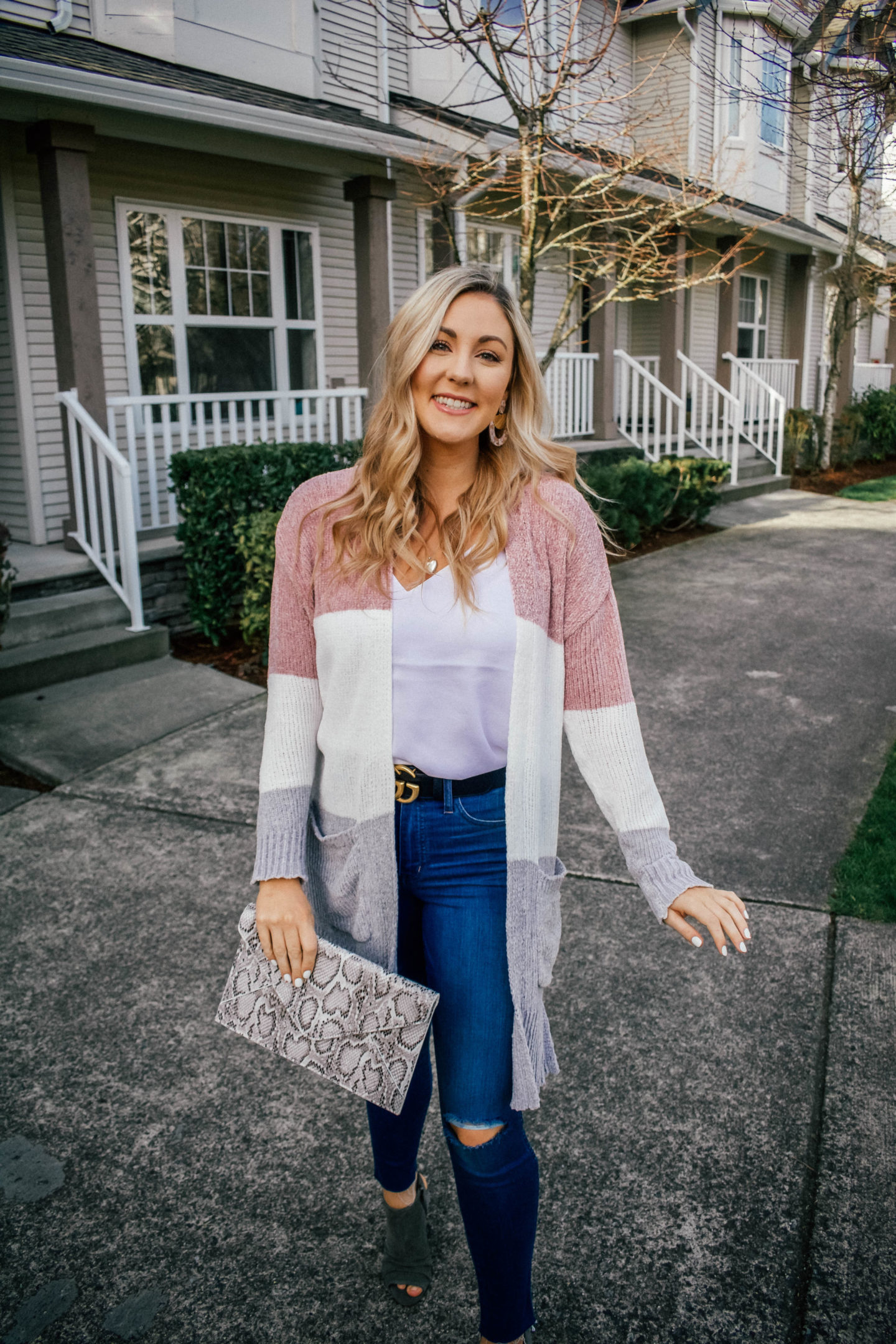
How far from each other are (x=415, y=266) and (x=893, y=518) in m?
6.00

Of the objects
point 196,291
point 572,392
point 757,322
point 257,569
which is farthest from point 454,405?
point 757,322

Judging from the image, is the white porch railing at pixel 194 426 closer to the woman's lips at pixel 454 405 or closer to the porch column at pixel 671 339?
the porch column at pixel 671 339

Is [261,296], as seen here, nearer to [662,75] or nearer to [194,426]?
[194,426]

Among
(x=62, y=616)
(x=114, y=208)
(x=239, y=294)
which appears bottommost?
(x=62, y=616)

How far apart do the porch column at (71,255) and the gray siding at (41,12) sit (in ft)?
4.33

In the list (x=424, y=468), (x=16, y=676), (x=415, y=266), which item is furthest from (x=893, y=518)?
(x=424, y=468)

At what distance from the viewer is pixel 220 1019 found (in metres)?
1.87

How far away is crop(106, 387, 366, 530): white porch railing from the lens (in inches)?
289

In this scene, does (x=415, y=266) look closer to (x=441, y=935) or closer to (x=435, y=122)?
(x=435, y=122)

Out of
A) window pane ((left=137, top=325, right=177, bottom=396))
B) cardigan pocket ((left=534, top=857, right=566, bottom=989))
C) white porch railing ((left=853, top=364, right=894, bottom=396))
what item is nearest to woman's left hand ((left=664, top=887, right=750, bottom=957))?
cardigan pocket ((left=534, top=857, right=566, bottom=989))

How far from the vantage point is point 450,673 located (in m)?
1.80

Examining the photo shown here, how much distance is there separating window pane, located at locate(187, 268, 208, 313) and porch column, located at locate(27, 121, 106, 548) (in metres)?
1.77

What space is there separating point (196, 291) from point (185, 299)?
24cm

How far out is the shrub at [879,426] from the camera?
17625 millimetres
